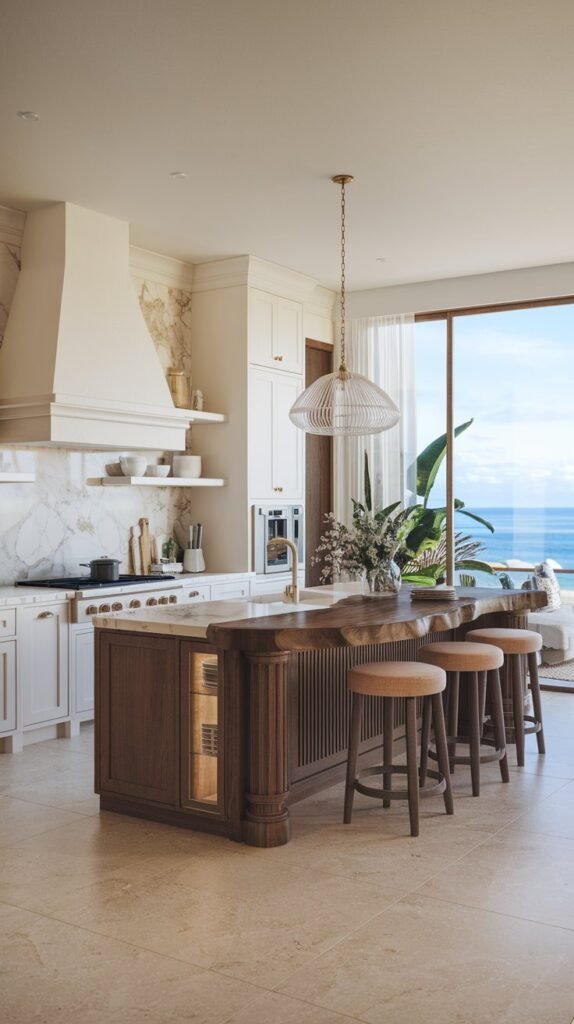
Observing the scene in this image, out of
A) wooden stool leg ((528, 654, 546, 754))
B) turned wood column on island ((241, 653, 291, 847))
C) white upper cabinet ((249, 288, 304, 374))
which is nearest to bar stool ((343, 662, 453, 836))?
turned wood column on island ((241, 653, 291, 847))

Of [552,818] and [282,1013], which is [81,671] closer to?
[552,818]

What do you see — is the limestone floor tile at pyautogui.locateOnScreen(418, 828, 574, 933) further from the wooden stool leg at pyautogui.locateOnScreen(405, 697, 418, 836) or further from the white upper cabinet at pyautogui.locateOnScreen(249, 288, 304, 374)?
the white upper cabinet at pyautogui.locateOnScreen(249, 288, 304, 374)

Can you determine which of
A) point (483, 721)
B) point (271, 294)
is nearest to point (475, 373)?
point (271, 294)

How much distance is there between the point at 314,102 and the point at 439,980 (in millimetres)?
3602

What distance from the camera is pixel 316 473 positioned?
8305mm

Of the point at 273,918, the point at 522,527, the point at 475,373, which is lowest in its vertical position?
the point at 273,918

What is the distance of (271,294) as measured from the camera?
293 inches

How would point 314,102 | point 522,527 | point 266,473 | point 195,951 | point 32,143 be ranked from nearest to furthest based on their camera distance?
point 195,951 → point 314,102 → point 32,143 → point 266,473 → point 522,527

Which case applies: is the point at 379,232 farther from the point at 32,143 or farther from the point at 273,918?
the point at 273,918

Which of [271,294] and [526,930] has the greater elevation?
[271,294]

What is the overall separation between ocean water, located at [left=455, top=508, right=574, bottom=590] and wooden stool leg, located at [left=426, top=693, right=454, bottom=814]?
413 cm

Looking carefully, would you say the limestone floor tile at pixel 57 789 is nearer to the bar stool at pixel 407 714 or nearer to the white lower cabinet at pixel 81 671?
the white lower cabinet at pixel 81 671

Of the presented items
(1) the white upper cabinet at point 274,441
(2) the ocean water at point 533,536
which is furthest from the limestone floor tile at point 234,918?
(2) the ocean water at point 533,536

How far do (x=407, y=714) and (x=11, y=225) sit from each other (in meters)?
3.95
